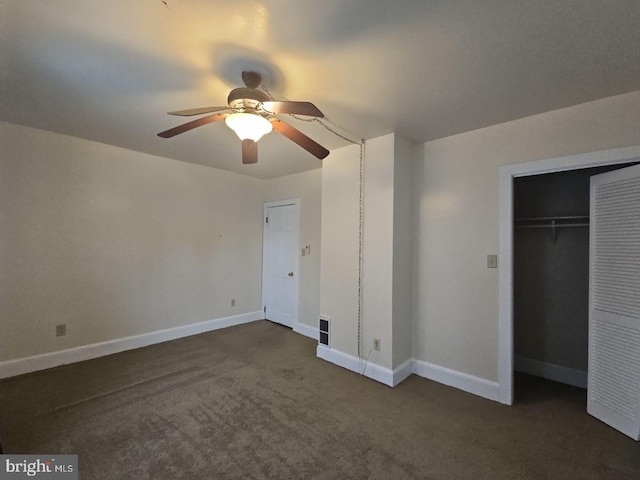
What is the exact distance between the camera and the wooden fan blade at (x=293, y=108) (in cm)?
160

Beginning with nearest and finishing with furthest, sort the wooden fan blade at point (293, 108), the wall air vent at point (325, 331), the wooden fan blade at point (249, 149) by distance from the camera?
the wooden fan blade at point (293, 108) → the wooden fan blade at point (249, 149) → the wall air vent at point (325, 331)

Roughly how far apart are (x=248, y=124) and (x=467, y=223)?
217cm

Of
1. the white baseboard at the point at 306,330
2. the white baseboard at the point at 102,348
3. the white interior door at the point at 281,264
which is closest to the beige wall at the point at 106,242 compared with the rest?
the white baseboard at the point at 102,348

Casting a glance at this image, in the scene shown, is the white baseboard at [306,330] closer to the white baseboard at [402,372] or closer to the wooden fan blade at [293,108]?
the white baseboard at [402,372]

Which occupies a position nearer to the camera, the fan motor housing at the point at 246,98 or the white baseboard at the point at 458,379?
the fan motor housing at the point at 246,98

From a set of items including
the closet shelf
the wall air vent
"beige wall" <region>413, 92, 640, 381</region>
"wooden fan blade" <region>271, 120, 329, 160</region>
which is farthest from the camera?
the wall air vent

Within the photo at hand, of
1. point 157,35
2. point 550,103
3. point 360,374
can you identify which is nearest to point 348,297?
point 360,374

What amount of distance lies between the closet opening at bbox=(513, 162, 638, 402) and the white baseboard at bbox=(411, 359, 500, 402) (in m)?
0.31

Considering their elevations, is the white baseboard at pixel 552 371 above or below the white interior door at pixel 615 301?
below

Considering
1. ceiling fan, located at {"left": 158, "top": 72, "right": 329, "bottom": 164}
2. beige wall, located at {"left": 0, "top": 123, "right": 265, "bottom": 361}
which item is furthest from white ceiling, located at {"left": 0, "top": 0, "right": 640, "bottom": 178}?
beige wall, located at {"left": 0, "top": 123, "right": 265, "bottom": 361}

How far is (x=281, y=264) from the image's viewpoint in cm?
466

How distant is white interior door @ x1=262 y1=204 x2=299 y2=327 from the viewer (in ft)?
14.6

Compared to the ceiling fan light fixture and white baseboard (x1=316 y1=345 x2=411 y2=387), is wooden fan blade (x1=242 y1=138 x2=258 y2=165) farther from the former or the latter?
white baseboard (x1=316 y1=345 x2=411 y2=387)

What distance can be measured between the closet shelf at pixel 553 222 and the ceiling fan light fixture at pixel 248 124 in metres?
2.81
